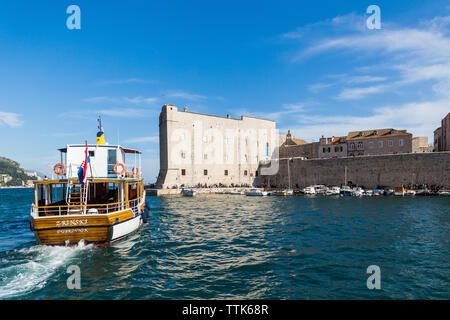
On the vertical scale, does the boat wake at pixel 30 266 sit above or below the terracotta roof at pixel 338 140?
below

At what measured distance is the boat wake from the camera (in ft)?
27.0

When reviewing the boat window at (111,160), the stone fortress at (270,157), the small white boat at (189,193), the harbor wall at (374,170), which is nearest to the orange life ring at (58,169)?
the boat window at (111,160)

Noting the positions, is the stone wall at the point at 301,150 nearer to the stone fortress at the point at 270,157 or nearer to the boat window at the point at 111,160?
the stone fortress at the point at 270,157

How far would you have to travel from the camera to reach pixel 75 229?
1175cm

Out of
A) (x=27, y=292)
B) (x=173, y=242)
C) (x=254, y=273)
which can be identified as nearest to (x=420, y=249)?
(x=254, y=273)

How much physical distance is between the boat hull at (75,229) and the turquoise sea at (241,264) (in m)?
0.42

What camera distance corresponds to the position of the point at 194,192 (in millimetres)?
48000

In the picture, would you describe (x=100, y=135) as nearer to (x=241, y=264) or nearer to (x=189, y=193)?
(x=241, y=264)

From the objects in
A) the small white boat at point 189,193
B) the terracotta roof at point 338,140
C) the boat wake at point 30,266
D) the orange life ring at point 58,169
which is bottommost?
the small white boat at point 189,193

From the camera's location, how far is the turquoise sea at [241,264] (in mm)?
7918

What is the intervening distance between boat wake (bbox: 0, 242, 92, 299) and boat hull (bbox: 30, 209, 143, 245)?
0.36m

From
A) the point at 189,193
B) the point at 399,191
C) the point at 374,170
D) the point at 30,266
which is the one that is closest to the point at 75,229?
the point at 30,266

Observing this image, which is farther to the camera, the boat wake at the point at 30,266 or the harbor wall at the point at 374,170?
the harbor wall at the point at 374,170

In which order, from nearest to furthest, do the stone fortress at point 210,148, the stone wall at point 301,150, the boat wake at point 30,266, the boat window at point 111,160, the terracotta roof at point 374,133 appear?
the boat wake at point 30,266 < the boat window at point 111,160 < the terracotta roof at point 374,133 < the stone fortress at point 210,148 < the stone wall at point 301,150
